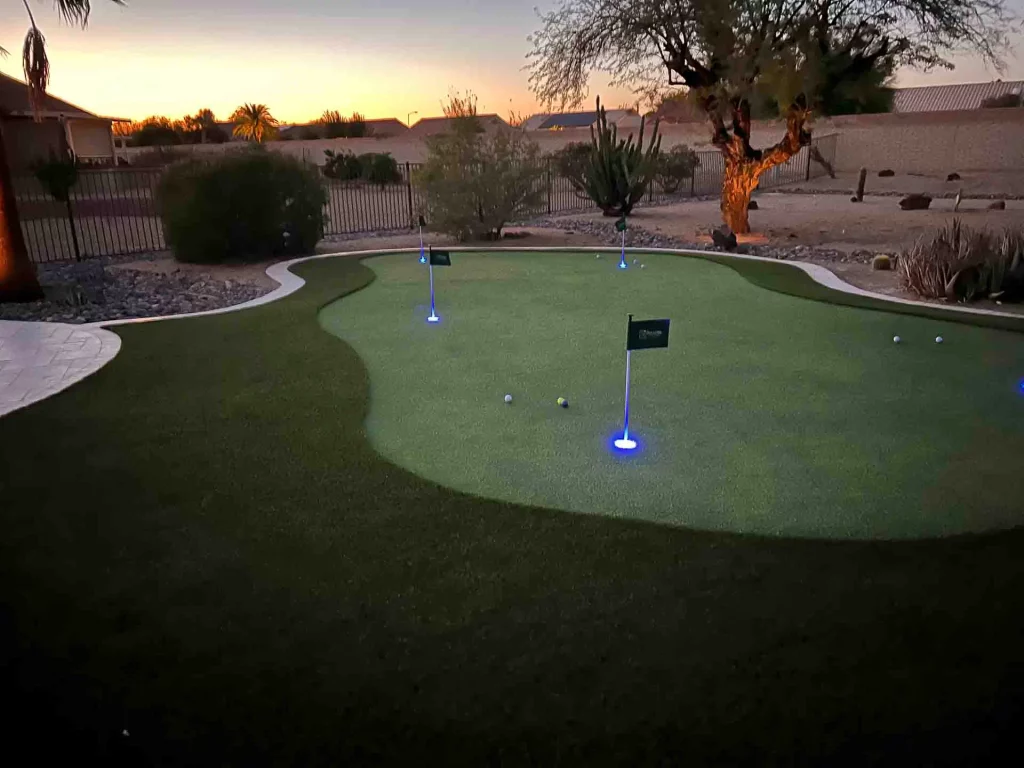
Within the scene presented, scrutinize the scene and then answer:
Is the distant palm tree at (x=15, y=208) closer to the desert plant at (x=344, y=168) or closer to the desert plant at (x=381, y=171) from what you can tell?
the desert plant at (x=381, y=171)

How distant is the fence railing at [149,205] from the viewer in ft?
50.8

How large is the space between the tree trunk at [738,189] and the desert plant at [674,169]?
1190 centimetres

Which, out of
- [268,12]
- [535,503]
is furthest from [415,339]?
[268,12]

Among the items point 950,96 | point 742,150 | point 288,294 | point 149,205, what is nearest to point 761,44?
point 742,150

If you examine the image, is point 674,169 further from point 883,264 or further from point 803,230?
point 883,264

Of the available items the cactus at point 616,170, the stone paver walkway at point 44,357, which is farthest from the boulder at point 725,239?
the stone paver walkway at point 44,357

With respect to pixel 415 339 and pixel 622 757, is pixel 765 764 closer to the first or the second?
pixel 622 757

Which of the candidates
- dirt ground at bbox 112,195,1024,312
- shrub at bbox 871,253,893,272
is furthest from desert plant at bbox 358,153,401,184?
shrub at bbox 871,253,893,272

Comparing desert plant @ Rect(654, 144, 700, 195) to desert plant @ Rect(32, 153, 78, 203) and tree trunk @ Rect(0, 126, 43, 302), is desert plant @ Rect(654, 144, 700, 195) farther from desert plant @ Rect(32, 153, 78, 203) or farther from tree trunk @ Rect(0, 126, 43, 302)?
tree trunk @ Rect(0, 126, 43, 302)

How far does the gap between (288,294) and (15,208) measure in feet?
11.5

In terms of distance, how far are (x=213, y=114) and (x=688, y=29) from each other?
66206mm

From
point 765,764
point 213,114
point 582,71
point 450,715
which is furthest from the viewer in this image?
point 213,114

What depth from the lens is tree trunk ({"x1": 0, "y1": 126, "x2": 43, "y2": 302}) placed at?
9.08 metres

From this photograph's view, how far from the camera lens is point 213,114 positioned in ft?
226
